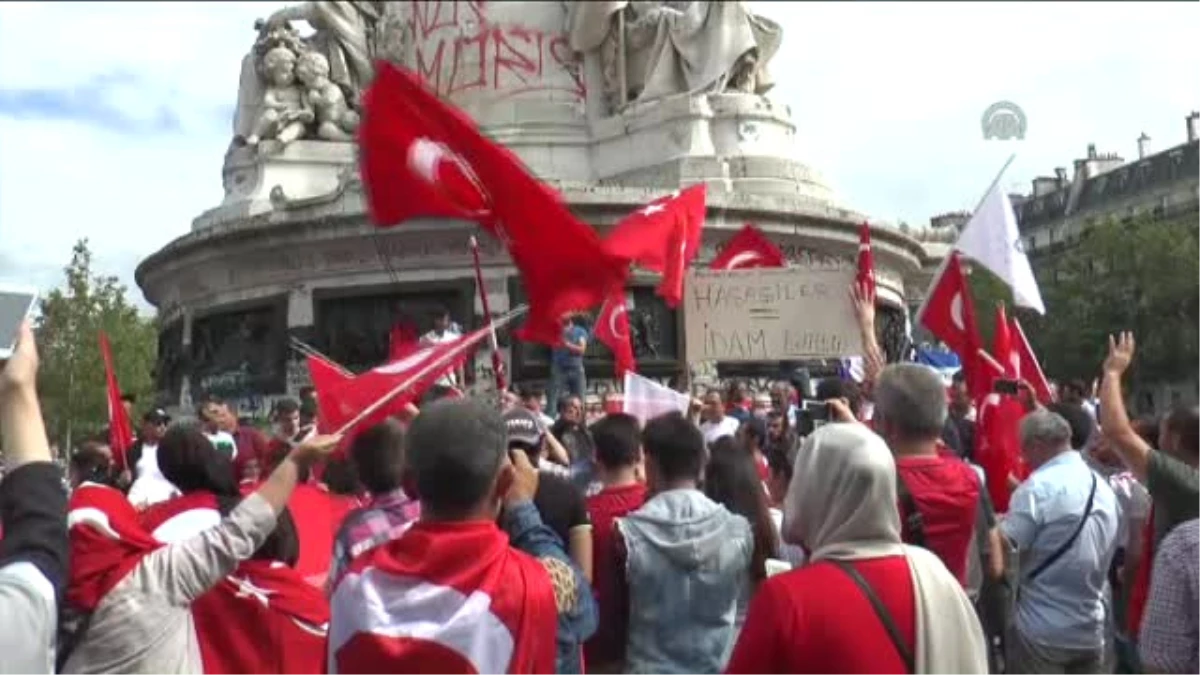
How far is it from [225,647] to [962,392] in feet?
31.6

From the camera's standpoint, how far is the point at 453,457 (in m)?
3.55

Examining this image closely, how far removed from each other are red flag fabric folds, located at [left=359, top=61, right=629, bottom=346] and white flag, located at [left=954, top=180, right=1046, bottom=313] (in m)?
3.07

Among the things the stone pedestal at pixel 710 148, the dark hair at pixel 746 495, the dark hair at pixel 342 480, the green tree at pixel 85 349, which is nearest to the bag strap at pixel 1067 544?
the dark hair at pixel 746 495

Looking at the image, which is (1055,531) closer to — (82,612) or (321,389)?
(321,389)

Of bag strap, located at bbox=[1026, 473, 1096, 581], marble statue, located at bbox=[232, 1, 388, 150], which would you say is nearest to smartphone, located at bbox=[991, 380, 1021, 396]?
bag strap, located at bbox=[1026, 473, 1096, 581]

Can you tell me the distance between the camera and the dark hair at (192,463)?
4.84 metres

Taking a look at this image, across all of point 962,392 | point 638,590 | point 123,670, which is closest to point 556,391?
point 962,392

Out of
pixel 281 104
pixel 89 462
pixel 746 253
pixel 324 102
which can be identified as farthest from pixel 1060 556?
pixel 281 104

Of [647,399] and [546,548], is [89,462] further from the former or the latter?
[546,548]

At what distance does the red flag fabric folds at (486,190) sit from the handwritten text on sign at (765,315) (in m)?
6.17

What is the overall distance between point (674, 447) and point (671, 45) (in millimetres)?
22062

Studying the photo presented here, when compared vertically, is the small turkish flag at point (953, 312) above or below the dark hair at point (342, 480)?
above

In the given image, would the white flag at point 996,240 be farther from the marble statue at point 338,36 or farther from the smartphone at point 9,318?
the marble statue at point 338,36

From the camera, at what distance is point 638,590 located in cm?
520
